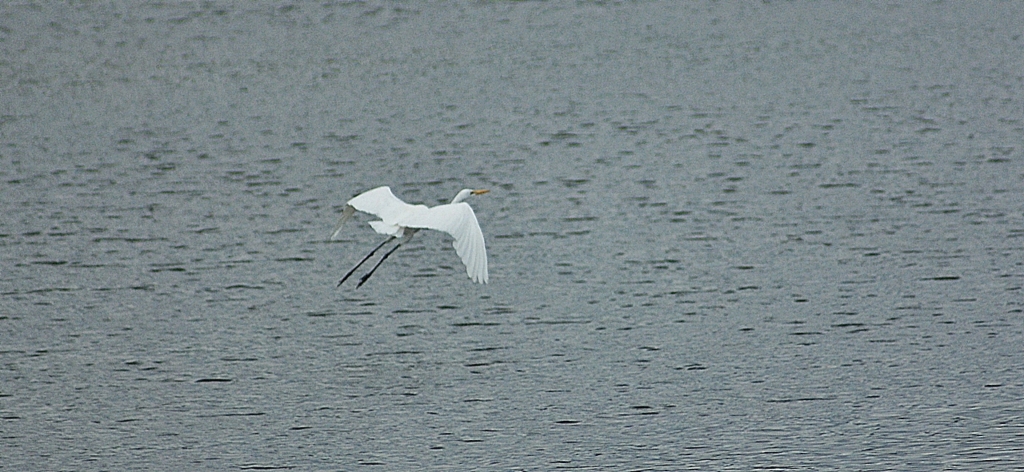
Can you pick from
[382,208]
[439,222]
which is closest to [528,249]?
[382,208]

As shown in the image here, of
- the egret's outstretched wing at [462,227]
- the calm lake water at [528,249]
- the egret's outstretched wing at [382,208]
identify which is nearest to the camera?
the egret's outstretched wing at [462,227]

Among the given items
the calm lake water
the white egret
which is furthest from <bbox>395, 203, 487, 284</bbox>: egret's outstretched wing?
the calm lake water

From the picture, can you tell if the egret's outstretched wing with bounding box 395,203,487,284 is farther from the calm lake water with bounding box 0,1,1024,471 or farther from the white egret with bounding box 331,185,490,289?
the calm lake water with bounding box 0,1,1024,471

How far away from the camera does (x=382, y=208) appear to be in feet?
28.4

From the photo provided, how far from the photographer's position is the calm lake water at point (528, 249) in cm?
891

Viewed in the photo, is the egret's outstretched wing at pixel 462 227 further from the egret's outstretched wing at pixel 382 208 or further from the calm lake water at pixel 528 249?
the calm lake water at pixel 528 249

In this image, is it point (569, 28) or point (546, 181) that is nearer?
point (546, 181)

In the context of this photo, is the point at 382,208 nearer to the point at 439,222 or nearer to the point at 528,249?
the point at 439,222

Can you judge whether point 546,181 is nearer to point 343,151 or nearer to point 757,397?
point 343,151

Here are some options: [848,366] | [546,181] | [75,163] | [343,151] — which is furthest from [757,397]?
[75,163]

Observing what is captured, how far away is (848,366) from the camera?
9.66 meters

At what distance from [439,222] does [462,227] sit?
134 millimetres

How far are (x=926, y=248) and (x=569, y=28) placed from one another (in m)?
12.1

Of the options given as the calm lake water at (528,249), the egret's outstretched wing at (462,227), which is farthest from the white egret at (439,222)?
the calm lake water at (528,249)
